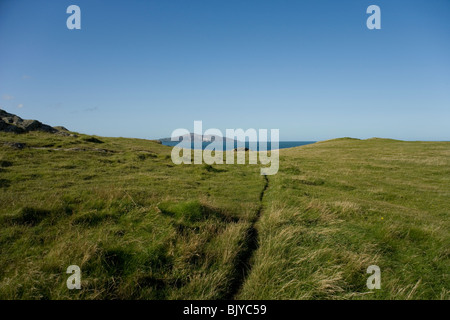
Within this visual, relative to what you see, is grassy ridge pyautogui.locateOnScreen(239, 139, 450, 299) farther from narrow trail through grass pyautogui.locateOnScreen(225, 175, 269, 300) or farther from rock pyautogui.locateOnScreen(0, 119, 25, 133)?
rock pyautogui.locateOnScreen(0, 119, 25, 133)

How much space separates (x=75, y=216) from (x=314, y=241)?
341 inches

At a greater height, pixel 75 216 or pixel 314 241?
pixel 75 216

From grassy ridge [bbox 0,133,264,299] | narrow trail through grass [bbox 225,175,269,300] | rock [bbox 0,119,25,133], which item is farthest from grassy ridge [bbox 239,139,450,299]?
rock [bbox 0,119,25,133]

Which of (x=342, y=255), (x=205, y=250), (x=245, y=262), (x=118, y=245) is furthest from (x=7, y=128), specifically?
(x=342, y=255)

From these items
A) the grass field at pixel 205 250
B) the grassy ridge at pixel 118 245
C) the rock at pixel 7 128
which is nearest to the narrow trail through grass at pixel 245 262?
the grass field at pixel 205 250

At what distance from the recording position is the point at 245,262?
681 centimetres

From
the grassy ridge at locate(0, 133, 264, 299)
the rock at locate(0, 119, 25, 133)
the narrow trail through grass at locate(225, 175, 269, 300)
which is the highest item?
the rock at locate(0, 119, 25, 133)

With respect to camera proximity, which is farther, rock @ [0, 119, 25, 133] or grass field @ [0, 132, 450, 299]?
rock @ [0, 119, 25, 133]

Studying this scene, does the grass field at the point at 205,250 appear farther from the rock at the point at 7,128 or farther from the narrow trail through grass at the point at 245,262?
the rock at the point at 7,128

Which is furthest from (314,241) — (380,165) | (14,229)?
(380,165)

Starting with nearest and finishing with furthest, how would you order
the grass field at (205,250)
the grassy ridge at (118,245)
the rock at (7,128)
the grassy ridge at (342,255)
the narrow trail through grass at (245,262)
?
the grassy ridge at (118,245) < the grass field at (205,250) < the grassy ridge at (342,255) < the narrow trail through grass at (245,262) < the rock at (7,128)
